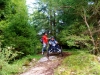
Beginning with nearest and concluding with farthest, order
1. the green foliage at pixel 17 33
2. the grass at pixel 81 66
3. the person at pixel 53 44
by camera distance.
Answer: the grass at pixel 81 66
the person at pixel 53 44
the green foliage at pixel 17 33

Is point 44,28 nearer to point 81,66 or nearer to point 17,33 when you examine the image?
point 17,33

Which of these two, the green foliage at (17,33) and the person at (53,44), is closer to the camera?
the person at (53,44)

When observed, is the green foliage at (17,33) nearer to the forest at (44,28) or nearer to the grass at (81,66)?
the forest at (44,28)

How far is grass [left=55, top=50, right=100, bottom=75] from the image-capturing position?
9.38 meters

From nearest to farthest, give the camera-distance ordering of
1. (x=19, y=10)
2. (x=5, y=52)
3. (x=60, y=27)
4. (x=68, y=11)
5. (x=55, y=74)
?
(x=55, y=74), (x=5, y=52), (x=68, y=11), (x=19, y=10), (x=60, y=27)

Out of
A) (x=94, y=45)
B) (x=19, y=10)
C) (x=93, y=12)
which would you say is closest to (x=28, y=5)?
(x=19, y=10)

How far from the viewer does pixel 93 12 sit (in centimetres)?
1440

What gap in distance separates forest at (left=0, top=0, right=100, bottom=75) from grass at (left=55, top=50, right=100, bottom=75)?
9cm

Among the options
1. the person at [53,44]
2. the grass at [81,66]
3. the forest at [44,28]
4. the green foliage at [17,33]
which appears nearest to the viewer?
the grass at [81,66]

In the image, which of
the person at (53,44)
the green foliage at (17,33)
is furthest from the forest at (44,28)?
the person at (53,44)

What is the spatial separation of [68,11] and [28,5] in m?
7.85

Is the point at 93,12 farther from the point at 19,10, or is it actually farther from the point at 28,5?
the point at 28,5

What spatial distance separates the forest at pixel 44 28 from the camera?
13.1 m

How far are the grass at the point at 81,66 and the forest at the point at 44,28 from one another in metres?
0.09
